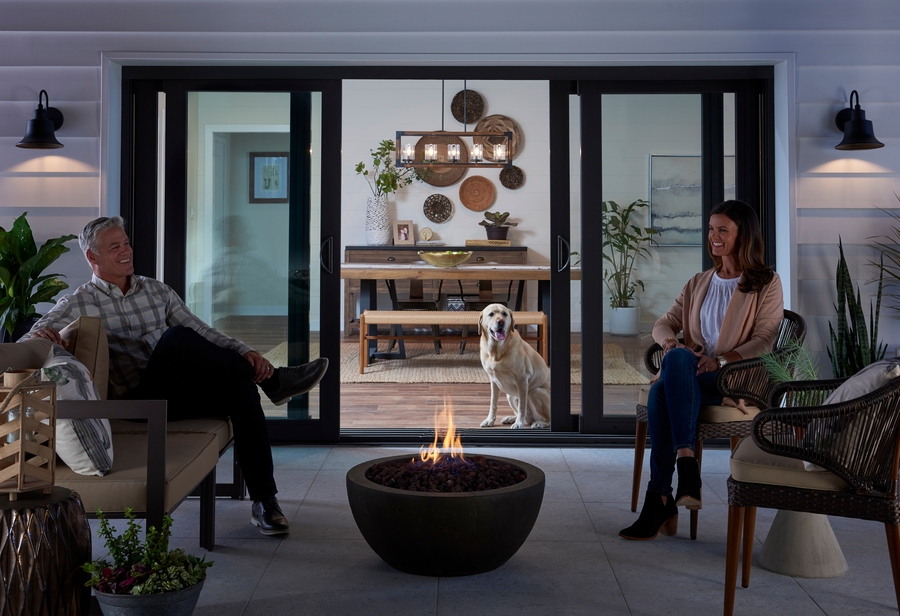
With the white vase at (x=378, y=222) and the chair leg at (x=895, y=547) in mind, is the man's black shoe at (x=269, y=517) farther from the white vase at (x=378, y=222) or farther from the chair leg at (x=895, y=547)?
the white vase at (x=378, y=222)

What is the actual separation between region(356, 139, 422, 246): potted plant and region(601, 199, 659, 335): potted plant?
185 inches

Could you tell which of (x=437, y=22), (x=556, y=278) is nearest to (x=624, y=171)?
(x=556, y=278)

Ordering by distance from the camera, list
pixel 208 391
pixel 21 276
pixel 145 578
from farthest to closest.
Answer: pixel 21 276 < pixel 208 391 < pixel 145 578

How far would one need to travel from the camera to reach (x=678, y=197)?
4055mm

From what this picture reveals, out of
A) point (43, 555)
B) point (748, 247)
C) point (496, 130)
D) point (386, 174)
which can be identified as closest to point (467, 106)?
point (496, 130)

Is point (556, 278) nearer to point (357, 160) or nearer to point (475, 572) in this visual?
point (475, 572)

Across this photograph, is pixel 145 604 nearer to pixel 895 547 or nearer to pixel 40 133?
pixel 895 547

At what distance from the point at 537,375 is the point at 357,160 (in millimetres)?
4938

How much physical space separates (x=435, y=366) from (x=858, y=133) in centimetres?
393

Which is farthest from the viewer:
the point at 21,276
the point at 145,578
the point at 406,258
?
the point at 406,258

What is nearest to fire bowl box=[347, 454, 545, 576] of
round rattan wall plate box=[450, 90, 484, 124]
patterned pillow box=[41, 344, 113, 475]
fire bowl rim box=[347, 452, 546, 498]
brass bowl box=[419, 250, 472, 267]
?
fire bowl rim box=[347, 452, 546, 498]

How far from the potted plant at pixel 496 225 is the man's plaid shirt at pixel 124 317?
5869mm

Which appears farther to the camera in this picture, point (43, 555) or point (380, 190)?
point (380, 190)

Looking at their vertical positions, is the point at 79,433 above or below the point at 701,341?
below
